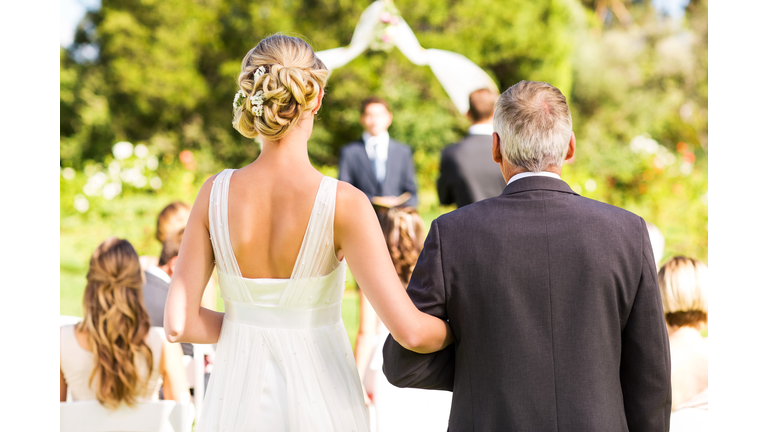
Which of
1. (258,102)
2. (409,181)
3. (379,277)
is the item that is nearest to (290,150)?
(258,102)

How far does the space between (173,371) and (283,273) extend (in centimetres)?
148

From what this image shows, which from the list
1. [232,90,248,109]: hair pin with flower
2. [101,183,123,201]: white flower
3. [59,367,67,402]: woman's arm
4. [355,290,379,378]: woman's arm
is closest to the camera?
[232,90,248,109]: hair pin with flower

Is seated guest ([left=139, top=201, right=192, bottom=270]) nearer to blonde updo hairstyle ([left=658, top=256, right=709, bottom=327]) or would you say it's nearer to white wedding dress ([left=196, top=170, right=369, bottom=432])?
white wedding dress ([left=196, top=170, right=369, bottom=432])

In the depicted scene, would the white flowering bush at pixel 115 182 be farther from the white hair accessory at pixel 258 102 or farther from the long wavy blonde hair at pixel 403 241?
the white hair accessory at pixel 258 102

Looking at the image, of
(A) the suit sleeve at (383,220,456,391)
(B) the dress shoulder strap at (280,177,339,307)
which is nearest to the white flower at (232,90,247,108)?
(B) the dress shoulder strap at (280,177,339,307)

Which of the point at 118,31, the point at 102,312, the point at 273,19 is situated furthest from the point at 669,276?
the point at 118,31

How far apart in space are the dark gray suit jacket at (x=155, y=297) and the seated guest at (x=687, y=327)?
9.09 feet

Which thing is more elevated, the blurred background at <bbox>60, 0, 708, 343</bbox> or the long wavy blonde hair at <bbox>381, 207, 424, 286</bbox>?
the blurred background at <bbox>60, 0, 708, 343</bbox>

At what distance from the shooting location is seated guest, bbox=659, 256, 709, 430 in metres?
3.00

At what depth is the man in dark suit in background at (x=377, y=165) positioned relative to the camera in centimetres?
666

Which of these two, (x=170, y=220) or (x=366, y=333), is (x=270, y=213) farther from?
(x=170, y=220)

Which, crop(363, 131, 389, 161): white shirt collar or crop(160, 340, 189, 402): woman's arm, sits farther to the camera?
crop(363, 131, 389, 161): white shirt collar

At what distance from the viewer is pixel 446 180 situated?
17.9 ft

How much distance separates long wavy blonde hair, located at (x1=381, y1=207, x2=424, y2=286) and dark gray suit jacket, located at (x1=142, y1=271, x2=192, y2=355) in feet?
4.56
